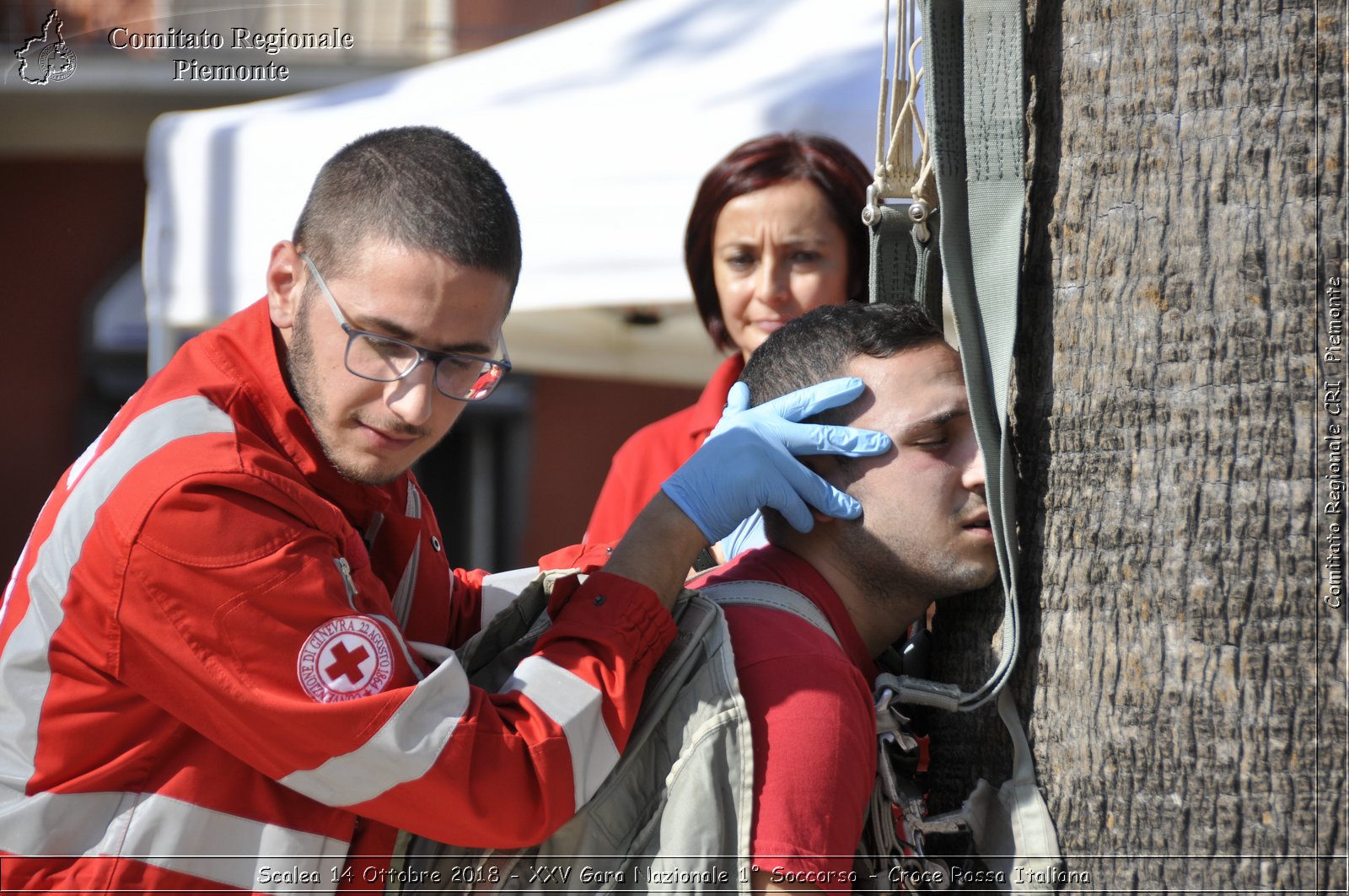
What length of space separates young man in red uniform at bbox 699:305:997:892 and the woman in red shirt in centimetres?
96

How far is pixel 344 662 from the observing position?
1622 millimetres

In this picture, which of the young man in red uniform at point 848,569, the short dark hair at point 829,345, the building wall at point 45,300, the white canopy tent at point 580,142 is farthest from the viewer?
the building wall at point 45,300

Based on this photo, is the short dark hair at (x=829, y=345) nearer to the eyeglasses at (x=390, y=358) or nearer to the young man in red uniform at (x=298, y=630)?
the young man in red uniform at (x=298, y=630)

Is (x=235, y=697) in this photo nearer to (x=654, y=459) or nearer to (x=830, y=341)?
(x=830, y=341)

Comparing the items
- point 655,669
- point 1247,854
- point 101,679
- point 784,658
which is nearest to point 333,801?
point 101,679

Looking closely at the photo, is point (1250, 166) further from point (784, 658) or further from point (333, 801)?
point (333, 801)

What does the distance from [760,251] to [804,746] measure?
177 cm

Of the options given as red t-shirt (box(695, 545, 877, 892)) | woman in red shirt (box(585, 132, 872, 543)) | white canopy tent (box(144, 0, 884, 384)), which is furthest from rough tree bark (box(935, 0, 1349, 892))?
white canopy tent (box(144, 0, 884, 384))

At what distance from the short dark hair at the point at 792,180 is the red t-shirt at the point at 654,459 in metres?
0.20

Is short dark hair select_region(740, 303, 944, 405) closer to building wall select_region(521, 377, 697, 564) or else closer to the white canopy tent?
the white canopy tent

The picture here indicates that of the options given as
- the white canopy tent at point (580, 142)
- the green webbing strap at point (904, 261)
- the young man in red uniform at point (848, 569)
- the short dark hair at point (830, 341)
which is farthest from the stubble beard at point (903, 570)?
the white canopy tent at point (580, 142)

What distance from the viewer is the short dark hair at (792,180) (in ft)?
10.4

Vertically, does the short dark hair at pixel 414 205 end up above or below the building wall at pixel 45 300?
above

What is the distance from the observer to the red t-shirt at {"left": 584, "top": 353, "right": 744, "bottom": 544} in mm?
3285
